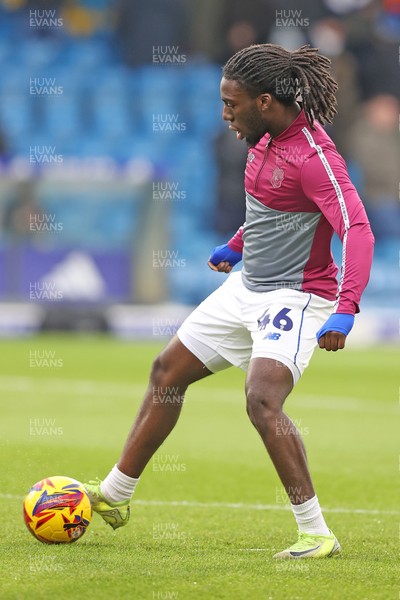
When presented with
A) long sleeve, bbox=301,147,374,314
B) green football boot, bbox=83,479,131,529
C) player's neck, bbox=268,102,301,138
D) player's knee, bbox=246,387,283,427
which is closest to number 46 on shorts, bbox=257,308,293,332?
player's knee, bbox=246,387,283,427

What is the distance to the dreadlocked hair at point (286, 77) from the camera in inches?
238

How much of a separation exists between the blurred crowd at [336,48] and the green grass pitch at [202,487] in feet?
20.5

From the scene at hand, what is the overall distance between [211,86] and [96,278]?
6.08 meters

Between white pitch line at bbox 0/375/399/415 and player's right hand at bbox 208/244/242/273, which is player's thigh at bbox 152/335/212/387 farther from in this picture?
white pitch line at bbox 0/375/399/415

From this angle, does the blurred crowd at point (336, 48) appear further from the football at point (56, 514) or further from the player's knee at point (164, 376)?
the football at point (56, 514)

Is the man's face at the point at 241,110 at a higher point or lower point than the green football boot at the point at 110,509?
higher

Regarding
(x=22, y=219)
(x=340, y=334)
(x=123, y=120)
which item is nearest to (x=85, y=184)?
(x=22, y=219)

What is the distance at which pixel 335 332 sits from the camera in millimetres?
5562

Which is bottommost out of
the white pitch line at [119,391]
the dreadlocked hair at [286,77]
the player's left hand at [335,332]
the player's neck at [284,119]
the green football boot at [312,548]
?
the white pitch line at [119,391]

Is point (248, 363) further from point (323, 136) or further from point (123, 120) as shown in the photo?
point (123, 120)

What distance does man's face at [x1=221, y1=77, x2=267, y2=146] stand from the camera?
6.05 m

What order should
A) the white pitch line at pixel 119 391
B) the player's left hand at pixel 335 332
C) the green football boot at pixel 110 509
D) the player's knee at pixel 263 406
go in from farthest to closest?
the white pitch line at pixel 119 391
the green football boot at pixel 110 509
the player's knee at pixel 263 406
the player's left hand at pixel 335 332

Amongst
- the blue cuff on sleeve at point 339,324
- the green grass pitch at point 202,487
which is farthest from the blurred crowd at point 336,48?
the blue cuff on sleeve at point 339,324

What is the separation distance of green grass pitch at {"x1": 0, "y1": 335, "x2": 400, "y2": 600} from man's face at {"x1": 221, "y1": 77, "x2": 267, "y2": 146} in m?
2.01
